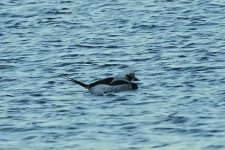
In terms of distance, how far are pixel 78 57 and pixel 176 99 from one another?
7293 millimetres

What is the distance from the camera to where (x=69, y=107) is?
2677 cm

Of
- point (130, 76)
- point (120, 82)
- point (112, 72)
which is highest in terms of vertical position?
point (130, 76)

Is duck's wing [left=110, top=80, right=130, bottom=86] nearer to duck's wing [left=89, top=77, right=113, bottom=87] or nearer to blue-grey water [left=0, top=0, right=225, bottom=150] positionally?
duck's wing [left=89, top=77, right=113, bottom=87]

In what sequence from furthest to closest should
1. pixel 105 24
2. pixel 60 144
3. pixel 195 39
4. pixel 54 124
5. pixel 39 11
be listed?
pixel 39 11
pixel 105 24
pixel 195 39
pixel 54 124
pixel 60 144

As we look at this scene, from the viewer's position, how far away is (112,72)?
3155cm

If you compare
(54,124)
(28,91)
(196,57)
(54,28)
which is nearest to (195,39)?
(196,57)

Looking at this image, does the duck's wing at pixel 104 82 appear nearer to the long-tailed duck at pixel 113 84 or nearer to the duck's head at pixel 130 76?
the long-tailed duck at pixel 113 84

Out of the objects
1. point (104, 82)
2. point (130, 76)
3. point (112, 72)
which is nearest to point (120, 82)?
point (130, 76)

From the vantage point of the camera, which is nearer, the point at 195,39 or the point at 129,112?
the point at 129,112

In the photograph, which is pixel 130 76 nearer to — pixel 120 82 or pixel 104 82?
pixel 120 82

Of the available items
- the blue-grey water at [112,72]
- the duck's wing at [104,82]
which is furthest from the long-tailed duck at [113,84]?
the blue-grey water at [112,72]

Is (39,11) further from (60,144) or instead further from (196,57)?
(60,144)

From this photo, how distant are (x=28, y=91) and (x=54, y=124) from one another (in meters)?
3.99

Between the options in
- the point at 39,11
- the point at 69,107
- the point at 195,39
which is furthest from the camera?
the point at 39,11
